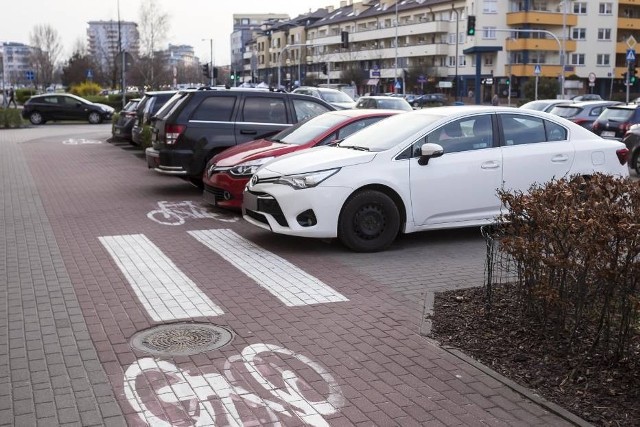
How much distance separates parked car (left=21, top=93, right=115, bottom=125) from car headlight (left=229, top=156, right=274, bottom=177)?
3042cm

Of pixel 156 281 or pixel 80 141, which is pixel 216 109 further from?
pixel 80 141

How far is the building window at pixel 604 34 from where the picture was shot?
8338 centimetres

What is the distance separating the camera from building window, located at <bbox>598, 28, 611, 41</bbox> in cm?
8338

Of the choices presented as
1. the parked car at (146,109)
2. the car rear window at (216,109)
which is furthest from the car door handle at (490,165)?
the parked car at (146,109)

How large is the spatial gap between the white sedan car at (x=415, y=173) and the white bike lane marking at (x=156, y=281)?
1302 millimetres

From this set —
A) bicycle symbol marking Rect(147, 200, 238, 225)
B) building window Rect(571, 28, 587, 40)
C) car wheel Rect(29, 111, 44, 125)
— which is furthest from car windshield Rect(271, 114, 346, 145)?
building window Rect(571, 28, 587, 40)

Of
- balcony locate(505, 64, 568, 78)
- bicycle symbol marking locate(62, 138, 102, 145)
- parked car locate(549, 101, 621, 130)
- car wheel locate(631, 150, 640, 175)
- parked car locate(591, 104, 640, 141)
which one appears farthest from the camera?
balcony locate(505, 64, 568, 78)

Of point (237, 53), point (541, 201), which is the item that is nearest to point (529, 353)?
point (541, 201)

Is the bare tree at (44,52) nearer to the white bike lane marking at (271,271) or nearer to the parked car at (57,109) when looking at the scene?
the parked car at (57,109)

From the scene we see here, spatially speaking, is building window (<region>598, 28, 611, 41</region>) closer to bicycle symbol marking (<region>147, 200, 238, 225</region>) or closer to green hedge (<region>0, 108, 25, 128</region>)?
green hedge (<region>0, 108, 25, 128</region>)

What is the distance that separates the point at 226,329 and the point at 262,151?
5226 millimetres

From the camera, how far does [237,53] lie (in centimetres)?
Result: 16862

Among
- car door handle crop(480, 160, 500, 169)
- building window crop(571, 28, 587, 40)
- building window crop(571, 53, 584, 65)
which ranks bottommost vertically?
car door handle crop(480, 160, 500, 169)

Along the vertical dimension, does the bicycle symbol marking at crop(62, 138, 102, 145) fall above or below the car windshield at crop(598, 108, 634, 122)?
below
